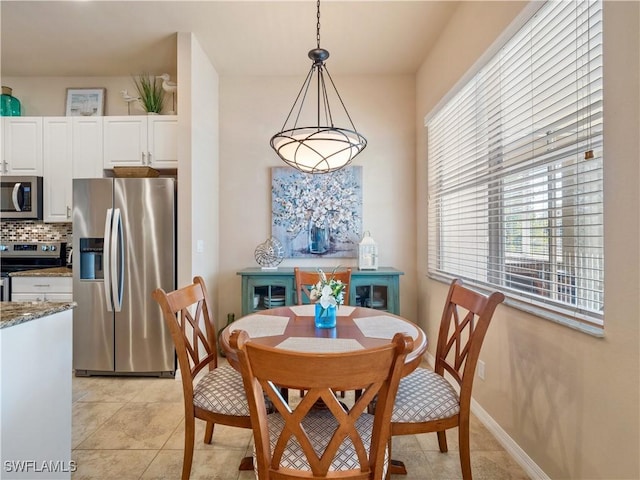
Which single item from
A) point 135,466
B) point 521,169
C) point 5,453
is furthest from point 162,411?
point 521,169

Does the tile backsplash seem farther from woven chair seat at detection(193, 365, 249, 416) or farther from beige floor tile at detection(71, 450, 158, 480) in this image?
woven chair seat at detection(193, 365, 249, 416)

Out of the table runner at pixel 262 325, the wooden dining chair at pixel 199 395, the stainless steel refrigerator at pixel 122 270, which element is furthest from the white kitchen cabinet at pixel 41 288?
the table runner at pixel 262 325

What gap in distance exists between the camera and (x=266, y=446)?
102 centimetres

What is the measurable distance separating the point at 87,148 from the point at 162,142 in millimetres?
737

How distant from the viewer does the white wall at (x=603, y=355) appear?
1124 millimetres

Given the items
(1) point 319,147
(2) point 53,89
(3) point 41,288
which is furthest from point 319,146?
(2) point 53,89

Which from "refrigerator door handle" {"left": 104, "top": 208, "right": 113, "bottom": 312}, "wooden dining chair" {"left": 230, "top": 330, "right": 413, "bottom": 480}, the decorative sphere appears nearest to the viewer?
"wooden dining chair" {"left": 230, "top": 330, "right": 413, "bottom": 480}

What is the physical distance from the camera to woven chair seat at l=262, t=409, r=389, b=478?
109 cm

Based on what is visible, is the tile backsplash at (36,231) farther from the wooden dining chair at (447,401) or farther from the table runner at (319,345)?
the wooden dining chair at (447,401)

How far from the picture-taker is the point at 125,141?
309 cm

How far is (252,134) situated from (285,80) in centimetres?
69

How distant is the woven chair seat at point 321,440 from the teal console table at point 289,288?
1769 millimetres

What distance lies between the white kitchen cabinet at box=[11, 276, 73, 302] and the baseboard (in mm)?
3438

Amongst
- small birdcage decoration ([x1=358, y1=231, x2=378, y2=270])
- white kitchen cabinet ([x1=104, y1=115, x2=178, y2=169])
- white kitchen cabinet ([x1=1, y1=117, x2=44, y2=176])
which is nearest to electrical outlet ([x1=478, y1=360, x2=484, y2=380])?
small birdcage decoration ([x1=358, y1=231, x2=378, y2=270])
